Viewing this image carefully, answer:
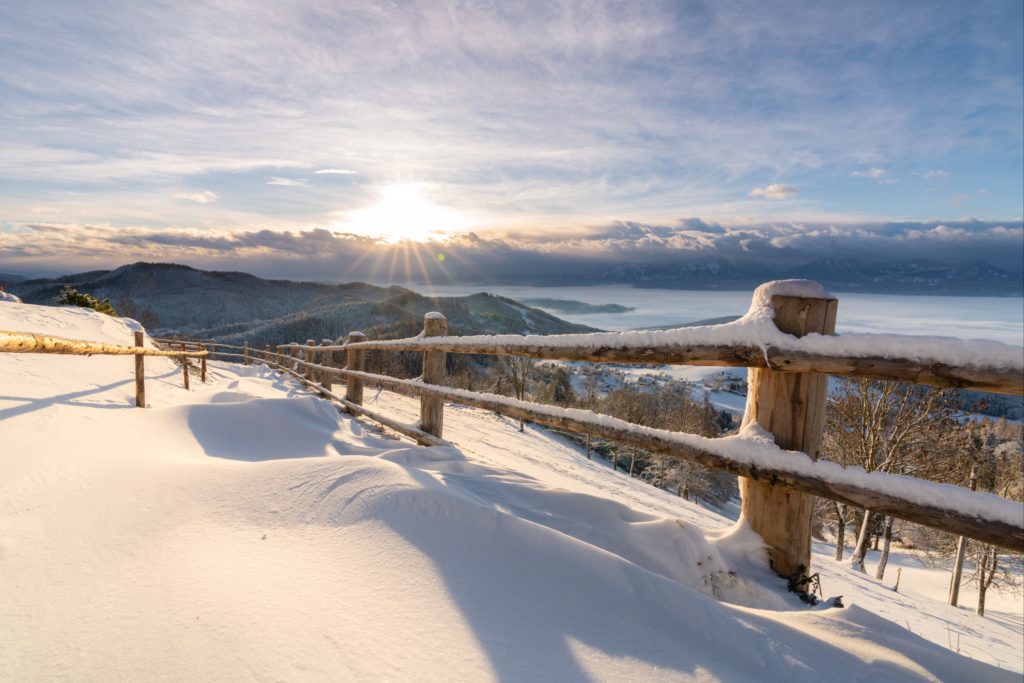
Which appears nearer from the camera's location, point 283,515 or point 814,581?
point 283,515

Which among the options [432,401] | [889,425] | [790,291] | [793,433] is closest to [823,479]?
[793,433]

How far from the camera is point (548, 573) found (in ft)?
5.62

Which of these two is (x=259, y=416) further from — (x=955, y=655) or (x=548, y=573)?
(x=955, y=655)

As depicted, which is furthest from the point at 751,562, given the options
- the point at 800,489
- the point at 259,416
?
the point at 259,416

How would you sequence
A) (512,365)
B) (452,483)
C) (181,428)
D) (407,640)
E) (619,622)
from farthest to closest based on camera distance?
(512,365)
(181,428)
(452,483)
(619,622)
(407,640)

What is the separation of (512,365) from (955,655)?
35.5 metres

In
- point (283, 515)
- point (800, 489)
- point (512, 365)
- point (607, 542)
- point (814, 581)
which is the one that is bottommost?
point (512, 365)

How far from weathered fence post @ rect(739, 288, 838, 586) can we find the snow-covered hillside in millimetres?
131

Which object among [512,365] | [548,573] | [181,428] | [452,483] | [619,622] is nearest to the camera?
[619,622]

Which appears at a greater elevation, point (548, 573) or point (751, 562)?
point (548, 573)

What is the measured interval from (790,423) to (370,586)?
1.89 meters

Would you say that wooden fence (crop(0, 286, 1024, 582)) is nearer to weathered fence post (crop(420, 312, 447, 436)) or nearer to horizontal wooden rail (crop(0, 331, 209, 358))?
horizontal wooden rail (crop(0, 331, 209, 358))

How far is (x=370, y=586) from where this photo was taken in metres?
1.56

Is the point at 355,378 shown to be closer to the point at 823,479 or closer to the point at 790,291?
the point at 790,291
